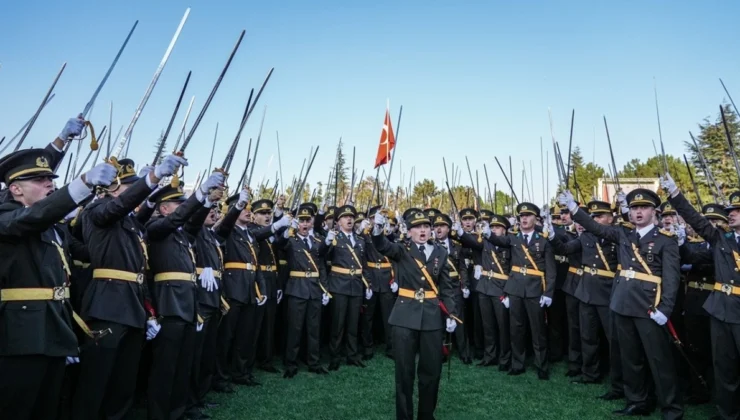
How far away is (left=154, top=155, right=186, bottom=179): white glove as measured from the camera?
3.87 metres

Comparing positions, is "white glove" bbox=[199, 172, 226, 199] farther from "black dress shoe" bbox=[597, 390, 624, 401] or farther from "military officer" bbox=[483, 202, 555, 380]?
"black dress shoe" bbox=[597, 390, 624, 401]

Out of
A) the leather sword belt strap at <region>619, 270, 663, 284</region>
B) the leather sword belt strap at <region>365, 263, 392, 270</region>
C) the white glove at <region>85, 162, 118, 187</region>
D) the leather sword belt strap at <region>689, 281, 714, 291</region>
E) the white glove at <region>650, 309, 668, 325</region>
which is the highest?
the white glove at <region>85, 162, 118, 187</region>

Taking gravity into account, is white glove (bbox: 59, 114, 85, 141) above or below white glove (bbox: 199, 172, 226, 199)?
above

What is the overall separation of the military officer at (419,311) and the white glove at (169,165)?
2.48 meters

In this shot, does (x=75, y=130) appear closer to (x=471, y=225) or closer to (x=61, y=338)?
(x=61, y=338)

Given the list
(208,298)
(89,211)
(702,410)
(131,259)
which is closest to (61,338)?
(131,259)

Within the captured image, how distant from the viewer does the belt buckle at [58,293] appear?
12.0 feet

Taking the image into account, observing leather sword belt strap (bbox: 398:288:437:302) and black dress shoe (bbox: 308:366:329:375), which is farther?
black dress shoe (bbox: 308:366:329:375)

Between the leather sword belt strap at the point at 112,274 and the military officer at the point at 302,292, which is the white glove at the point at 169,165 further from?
the military officer at the point at 302,292

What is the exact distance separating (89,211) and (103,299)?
2.93 feet

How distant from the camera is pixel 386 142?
1103 centimetres

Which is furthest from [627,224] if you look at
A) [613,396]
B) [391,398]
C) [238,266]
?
[238,266]

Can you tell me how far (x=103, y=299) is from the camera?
4547mm

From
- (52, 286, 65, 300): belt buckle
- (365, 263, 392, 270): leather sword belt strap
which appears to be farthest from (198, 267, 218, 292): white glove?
(365, 263, 392, 270): leather sword belt strap
